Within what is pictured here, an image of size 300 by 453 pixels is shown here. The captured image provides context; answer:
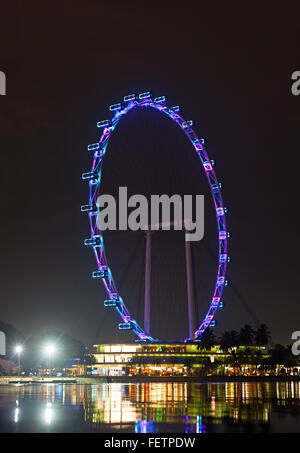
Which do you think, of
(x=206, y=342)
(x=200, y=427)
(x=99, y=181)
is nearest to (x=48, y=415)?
(x=200, y=427)

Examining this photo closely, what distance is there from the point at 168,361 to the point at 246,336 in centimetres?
2141

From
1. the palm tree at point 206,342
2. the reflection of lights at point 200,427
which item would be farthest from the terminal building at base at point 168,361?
the reflection of lights at point 200,427

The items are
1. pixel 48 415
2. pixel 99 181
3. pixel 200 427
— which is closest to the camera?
pixel 200 427

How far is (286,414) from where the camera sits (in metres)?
35.4

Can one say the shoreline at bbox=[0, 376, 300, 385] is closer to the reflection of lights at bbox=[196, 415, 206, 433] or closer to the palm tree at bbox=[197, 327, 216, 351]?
the palm tree at bbox=[197, 327, 216, 351]

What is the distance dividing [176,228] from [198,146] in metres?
17.7

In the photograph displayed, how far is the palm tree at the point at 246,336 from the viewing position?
168000 millimetres

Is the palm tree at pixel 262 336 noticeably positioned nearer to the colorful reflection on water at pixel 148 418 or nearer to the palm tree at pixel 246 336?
the palm tree at pixel 246 336

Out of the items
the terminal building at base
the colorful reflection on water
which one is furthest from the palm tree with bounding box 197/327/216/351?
the colorful reflection on water

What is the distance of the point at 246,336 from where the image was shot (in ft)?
552

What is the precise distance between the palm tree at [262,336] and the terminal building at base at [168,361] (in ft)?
17.8

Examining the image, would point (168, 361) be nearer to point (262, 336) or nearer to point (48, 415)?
point (262, 336)
